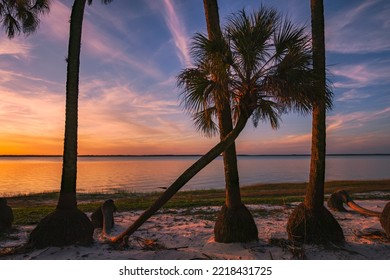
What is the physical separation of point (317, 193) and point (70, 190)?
639 cm

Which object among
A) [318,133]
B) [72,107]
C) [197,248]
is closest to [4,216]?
[72,107]

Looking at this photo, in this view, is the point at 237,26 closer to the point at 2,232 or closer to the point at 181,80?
the point at 181,80

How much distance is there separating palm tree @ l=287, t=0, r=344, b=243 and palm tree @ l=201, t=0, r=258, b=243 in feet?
3.70

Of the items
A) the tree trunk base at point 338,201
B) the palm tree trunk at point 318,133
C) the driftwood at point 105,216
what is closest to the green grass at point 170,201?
the driftwood at point 105,216

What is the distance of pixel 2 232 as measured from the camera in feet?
27.6

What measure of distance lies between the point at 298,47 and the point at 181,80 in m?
2.67

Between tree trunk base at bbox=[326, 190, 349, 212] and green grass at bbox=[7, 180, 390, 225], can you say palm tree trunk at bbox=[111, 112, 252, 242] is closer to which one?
green grass at bbox=[7, 180, 390, 225]

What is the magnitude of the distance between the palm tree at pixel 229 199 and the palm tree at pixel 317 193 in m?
1.13

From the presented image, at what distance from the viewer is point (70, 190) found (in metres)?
7.54

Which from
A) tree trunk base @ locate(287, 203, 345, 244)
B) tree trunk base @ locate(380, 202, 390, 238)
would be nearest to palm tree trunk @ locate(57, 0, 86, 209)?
tree trunk base @ locate(287, 203, 345, 244)

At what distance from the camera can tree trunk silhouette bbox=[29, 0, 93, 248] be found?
6.79 metres

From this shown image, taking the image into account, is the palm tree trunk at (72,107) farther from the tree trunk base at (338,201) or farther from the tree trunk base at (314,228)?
the tree trunk base at (338,201)

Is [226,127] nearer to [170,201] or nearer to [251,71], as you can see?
[251,71]
